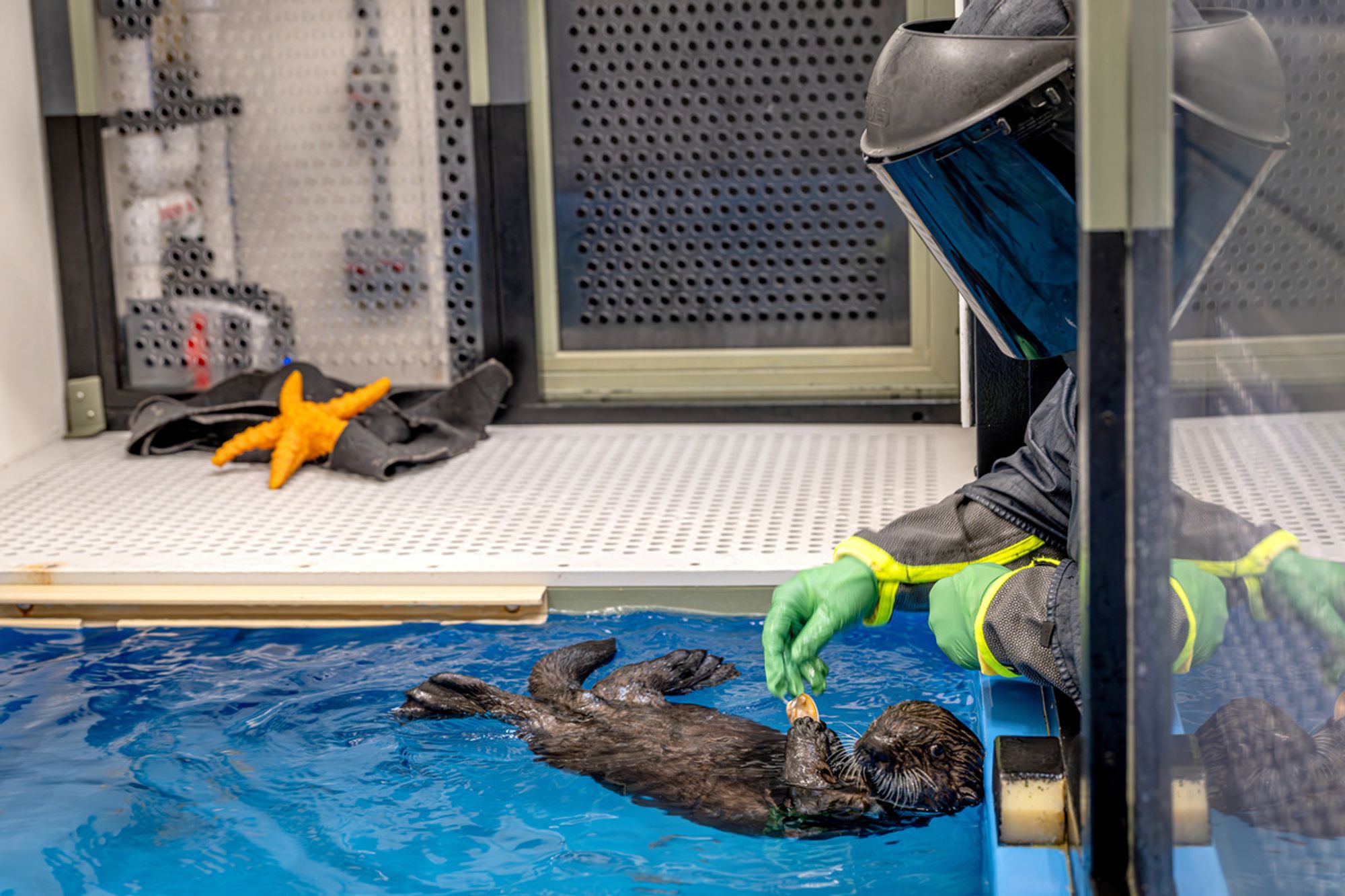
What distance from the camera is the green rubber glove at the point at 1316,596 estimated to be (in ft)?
2.72

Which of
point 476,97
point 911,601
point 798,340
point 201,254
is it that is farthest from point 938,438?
point 201,254

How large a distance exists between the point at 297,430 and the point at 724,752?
2051 millimetres

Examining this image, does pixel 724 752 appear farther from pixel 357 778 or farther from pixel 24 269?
pixel 24 269

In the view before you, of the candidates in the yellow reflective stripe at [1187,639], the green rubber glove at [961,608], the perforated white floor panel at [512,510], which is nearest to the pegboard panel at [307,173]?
the perforated white floor panel at [512,510]

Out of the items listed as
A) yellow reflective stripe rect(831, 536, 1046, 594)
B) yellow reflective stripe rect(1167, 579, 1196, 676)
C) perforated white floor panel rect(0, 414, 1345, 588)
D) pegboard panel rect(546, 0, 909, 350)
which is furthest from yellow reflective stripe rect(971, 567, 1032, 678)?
pegboard panel rect(546, 0, 909, 350)

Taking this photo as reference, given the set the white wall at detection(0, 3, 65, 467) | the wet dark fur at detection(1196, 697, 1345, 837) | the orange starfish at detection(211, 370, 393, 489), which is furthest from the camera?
the white wall at detection(0, 3, 65, 467)

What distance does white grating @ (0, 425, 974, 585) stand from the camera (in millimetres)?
2967

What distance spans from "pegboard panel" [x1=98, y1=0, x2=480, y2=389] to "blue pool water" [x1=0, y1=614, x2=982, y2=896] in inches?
61.6

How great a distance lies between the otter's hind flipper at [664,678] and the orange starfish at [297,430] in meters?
1.64

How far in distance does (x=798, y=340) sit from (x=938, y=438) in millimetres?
531

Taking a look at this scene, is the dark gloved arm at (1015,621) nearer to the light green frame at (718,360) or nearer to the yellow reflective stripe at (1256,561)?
the yellow reflective stripe at (1256,561)

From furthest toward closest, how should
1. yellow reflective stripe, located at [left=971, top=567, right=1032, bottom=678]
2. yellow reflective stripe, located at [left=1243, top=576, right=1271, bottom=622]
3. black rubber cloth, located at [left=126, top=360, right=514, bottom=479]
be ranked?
black rubber cloth, located at [left=126, top=360, right=514, bottom=479] → yellow reflective stripe, located at [left=971, top=567, right=1032, bottom=678] → yellow reflective stripe, located at [left=1243, top=576, right=1271, bottom=622]

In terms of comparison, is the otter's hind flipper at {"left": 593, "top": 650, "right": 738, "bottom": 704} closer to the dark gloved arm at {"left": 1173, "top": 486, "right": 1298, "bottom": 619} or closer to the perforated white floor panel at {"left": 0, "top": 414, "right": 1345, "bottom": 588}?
the perforated white floor panel at {"left": 0, "top": 414, "right": 1345, "bottom": 588}

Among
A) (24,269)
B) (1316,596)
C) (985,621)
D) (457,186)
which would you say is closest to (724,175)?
(457,186)
